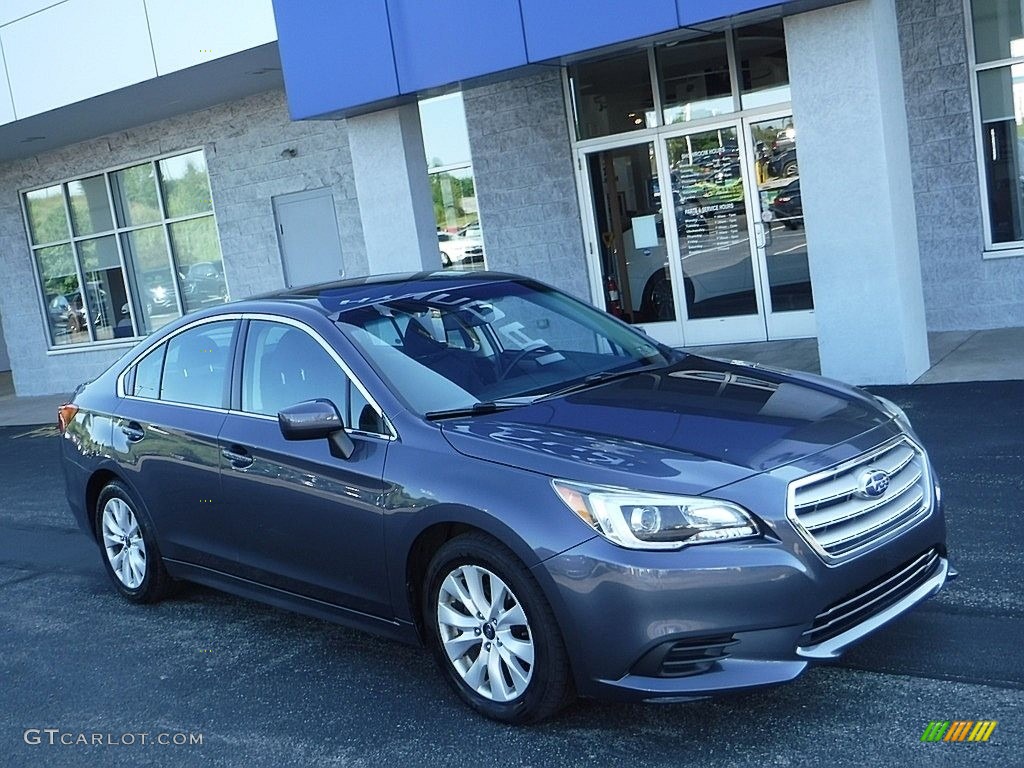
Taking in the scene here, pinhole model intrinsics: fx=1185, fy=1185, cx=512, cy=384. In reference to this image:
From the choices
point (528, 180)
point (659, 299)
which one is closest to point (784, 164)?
point (659, 299)

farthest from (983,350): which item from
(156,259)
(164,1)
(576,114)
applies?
(156,259)

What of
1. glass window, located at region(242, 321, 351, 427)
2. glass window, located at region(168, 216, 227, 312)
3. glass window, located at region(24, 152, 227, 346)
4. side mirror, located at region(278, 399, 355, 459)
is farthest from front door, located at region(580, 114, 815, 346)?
side mirror, located at region(278, 399, 355, 459)

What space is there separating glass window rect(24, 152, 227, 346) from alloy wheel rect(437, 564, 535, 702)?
13.3m

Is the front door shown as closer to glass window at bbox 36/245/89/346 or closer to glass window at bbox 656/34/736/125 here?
glass window at bbox 656/34/736/125

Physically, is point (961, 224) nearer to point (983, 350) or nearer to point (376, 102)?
point (983, 350)

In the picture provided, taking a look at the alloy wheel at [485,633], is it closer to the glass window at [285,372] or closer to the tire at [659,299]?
the glass window at [285,372]

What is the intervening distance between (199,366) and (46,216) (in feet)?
49.8

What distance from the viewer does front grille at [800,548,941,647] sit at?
3.90 meters

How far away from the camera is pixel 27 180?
1947 cm

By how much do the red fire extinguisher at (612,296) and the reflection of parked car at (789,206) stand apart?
212 cm

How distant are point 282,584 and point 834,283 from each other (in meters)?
5.81

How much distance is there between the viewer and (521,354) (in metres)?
5.20

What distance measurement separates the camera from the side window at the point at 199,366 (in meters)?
5.68

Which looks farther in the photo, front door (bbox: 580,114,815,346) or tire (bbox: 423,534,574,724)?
front door (bbox: 580,114,815,346)
